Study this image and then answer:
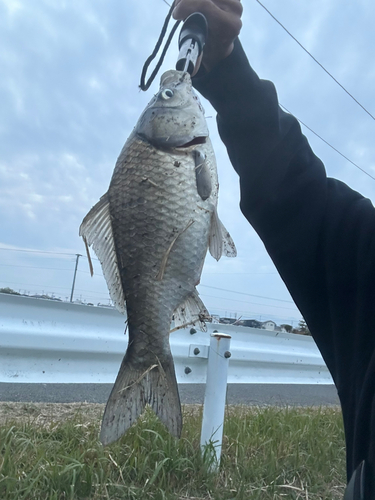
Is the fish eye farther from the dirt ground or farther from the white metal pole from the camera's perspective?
the dirt ground

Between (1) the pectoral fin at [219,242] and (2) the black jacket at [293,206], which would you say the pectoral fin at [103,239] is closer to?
(1) the pectoral fin at [219,242]

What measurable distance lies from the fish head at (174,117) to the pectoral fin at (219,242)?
30cm

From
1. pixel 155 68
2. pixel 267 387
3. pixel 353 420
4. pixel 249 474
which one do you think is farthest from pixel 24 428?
pixel 267 387

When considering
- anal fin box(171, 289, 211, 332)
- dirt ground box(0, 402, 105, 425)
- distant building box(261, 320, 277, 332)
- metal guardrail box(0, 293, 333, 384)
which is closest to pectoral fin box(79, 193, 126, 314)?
anal fin box(171, 289, 211, 332)

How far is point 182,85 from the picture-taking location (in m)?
1.51

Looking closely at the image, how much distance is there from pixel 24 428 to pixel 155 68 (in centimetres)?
218

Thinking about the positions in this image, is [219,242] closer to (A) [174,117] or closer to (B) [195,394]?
(A) [174,117]

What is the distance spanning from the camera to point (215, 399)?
8.63ft

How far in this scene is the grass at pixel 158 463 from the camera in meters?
1.98

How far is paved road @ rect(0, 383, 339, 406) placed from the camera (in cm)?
437

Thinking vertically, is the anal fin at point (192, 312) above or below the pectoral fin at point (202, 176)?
below

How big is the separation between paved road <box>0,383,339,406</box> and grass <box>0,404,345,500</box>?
1.33m

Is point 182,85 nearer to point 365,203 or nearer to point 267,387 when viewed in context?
point 365,203

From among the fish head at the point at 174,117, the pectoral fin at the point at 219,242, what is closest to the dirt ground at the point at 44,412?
the pectoral fin at the point at 219,242
